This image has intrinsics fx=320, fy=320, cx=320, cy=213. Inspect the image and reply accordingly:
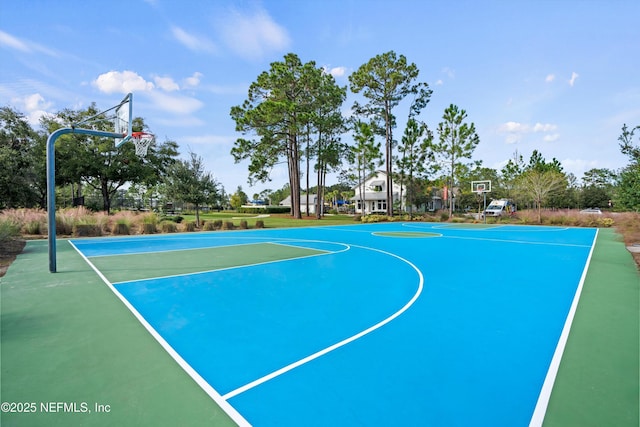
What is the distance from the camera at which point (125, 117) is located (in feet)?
32.9

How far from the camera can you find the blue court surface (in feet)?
8.78

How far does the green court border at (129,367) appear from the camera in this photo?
2562 mm

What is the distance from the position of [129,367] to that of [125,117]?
29.8ft

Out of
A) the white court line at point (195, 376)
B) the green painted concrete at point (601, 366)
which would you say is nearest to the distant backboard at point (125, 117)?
the white court line at point (195, 376)

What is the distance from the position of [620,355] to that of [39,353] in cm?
662

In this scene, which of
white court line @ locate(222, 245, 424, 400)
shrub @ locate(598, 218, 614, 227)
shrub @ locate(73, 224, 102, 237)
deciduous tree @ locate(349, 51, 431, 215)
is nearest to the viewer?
white court line @ locate(222, 245, 424, 400)

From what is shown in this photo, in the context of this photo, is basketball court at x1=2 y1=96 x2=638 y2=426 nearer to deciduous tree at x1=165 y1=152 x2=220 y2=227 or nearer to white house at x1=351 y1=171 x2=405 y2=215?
deciduous tree at x1=165 y1=152 x2=220 y2=227

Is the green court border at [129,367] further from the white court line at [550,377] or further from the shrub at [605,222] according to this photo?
the shrub at [605,222]

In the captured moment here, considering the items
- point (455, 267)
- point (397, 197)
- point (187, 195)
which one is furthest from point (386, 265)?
point (397, 197)

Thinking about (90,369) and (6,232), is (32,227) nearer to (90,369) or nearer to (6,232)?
(6,232)

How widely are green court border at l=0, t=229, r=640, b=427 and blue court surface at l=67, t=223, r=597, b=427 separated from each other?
0.65 ft

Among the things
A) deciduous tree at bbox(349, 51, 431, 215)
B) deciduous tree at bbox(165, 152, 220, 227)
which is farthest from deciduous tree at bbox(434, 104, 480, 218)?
deciduous tree at bbox(165, 152, 220, 227)

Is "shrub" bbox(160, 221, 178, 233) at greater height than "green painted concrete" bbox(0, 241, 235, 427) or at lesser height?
greater

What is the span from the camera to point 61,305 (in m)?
5.38
